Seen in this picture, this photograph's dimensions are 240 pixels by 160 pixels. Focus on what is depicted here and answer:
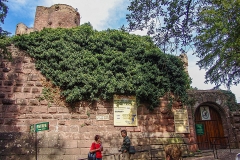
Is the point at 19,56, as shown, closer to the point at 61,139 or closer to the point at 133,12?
the point at 61,139

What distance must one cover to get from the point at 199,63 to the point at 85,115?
10.3m

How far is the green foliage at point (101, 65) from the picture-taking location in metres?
8.21

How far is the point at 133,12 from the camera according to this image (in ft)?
24.1

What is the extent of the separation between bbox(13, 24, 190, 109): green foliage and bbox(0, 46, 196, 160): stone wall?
468 mm

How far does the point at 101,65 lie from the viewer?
8750 mm

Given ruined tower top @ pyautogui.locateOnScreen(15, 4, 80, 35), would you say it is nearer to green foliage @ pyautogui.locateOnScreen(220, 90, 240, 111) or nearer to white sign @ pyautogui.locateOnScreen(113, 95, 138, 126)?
white sign @ pyautogui.locateOnScreen(113, 95, 138, 126)

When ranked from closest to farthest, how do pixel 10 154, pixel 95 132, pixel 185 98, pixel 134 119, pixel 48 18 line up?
pixel 10 154
pixel 95 132
pixel 134 119
pixel 185 98
pixel 48 18

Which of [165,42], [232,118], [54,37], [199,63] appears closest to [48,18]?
[54,37]

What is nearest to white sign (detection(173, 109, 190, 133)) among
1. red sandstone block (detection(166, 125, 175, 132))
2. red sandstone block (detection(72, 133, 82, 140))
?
red sandstone block (detection(166, 125, 175, 132))

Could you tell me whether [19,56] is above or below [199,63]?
below

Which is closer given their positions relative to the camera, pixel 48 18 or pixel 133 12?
pixel 133 12

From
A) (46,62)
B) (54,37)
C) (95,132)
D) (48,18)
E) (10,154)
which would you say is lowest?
(10,154)

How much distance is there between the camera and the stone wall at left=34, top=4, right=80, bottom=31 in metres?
17.6

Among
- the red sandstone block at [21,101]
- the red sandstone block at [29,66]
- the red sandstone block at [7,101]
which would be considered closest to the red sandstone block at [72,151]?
the red sandstone block at [21,101]
